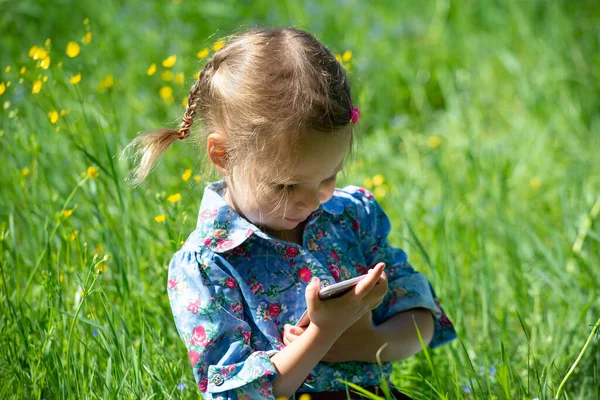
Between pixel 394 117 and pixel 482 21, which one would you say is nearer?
pixel 394 117

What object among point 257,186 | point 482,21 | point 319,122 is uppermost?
point 319,122

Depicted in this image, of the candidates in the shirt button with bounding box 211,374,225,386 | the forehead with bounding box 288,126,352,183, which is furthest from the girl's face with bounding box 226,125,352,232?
the shirt button with bounding box 211,374,225,386

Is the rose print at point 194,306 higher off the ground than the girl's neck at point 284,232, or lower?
lower

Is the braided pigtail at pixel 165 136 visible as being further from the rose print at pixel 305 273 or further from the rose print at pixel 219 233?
the rose print at pixel 305 273

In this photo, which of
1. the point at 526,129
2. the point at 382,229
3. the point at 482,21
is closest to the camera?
the point at 382,229

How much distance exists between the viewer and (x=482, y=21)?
4.43 meters

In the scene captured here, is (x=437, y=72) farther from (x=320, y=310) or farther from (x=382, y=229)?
(x=320, y=310)

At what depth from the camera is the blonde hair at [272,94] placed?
1.56 meters

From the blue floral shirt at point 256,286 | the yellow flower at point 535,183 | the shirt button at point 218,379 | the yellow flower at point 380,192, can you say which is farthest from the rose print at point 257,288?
the yellow flower at point 535,183

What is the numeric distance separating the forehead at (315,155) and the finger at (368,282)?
0.76 ft

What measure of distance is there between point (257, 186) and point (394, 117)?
2.38 meters

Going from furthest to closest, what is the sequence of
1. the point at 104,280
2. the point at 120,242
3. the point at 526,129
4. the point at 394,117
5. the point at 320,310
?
the point at 394,117, the point at 526,129, the point at 104,280, the point at 120,242, the point at 320,310

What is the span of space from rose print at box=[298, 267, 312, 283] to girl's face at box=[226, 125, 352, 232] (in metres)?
0.10

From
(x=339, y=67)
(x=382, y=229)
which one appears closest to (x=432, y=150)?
(x=382, y=229)
